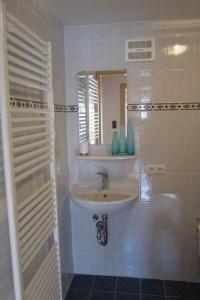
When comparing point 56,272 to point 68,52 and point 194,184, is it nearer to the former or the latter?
point 194,184

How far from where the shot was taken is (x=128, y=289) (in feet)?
7.72

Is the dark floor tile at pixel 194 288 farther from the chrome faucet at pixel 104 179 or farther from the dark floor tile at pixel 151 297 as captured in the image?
the chrome faucet at pixel 104 179

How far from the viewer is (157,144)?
2.29 meters

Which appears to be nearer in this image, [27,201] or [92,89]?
[27,201]

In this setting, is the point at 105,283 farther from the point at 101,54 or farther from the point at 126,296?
the point at 101,54

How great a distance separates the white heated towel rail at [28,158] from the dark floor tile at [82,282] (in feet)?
1.93

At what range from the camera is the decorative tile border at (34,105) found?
1412 mm

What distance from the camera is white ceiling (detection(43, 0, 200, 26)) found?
1.80m

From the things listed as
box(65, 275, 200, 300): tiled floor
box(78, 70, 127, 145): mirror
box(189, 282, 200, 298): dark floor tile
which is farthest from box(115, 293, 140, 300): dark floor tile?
box(78, 70, 127, 145): mirror

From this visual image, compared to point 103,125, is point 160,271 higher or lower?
lower

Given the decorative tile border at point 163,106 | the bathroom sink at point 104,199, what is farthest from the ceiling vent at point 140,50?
the bathroom sink at point 104,199

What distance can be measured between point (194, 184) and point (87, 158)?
941mm

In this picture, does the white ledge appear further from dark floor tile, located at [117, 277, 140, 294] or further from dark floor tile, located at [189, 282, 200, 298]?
dark floor tile, located at [189, 282, 200, 298]

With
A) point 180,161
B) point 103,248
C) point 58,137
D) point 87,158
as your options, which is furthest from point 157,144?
point 103,248
